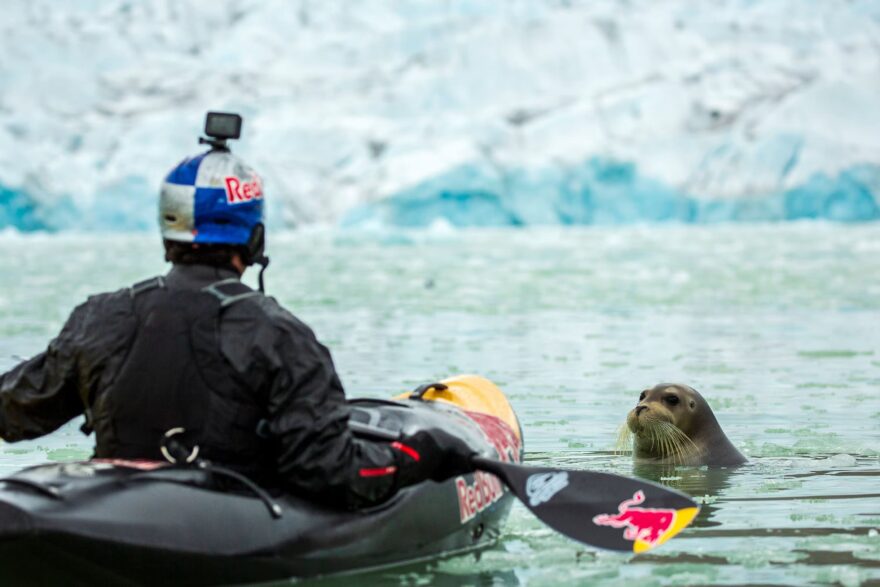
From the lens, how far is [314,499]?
329cm

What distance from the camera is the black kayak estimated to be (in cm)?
292

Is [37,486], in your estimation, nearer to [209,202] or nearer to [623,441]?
[209,202]

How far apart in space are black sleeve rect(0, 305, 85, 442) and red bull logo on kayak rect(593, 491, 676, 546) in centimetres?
132

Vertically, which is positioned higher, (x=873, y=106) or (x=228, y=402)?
(x=873, y=106)

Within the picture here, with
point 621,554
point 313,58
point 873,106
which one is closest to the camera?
point 621,554

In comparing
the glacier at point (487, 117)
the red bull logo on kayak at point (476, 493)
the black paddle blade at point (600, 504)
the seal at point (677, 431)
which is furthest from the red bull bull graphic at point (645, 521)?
the glacier at point (487, 117)

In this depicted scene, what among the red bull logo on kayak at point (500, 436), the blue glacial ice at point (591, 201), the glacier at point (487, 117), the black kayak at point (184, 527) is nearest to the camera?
the black kayak at point (184, 527)

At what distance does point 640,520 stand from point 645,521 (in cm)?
1

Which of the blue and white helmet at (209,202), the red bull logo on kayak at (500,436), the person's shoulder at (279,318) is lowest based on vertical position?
the red bull logo on kayak at (500,436)

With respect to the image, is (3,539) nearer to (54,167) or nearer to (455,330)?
(455,330)

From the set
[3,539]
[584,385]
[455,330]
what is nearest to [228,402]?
[3,539]

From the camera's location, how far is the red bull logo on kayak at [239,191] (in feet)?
10.5

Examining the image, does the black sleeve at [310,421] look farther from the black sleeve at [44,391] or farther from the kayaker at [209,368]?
the black sleeve at [44,391]

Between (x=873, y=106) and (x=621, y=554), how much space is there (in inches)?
1376
